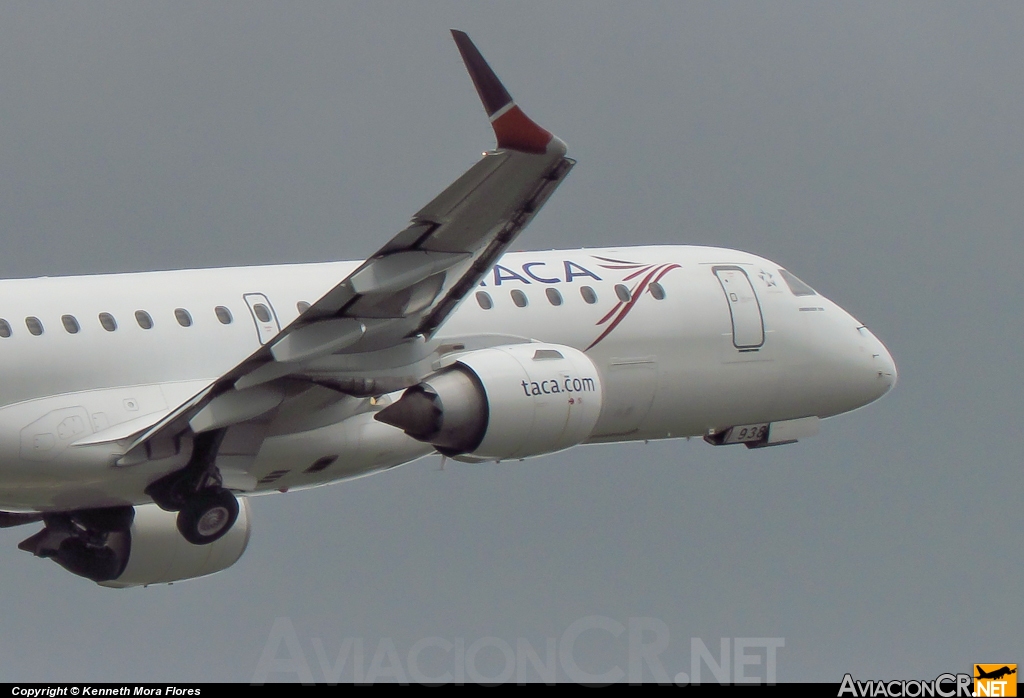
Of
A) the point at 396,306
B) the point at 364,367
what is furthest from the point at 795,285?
the point at 396,306

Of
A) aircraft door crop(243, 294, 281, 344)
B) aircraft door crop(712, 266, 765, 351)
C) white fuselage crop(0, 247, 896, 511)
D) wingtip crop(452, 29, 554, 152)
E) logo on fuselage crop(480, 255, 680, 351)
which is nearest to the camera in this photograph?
wingtip crop(452, 29, 554, 152)

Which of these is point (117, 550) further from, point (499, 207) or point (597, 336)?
point (499, 207)

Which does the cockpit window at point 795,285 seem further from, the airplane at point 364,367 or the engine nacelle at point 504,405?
the engine nacelle at point 504,405

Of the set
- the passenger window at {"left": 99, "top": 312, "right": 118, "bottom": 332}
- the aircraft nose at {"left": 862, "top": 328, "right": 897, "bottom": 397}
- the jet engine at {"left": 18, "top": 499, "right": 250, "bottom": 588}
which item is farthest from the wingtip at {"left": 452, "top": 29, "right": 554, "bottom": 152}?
the aircraft nose at {"left": 862, "top": 328, "right": 897, "bottom": 397}

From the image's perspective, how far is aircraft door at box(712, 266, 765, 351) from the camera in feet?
91.6

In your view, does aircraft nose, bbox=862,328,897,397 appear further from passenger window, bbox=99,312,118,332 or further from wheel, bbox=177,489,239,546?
passenger window, bbox=99,312,118,332

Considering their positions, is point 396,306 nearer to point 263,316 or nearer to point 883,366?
point 263,316

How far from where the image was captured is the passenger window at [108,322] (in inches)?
903

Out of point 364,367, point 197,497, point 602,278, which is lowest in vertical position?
point 197,497

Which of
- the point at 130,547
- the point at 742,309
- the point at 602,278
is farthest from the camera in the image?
the point at 742,309

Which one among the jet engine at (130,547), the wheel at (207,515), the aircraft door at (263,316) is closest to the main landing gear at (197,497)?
the wheel at (207,515)

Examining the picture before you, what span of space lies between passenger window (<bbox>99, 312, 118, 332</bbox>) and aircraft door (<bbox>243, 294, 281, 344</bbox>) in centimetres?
191

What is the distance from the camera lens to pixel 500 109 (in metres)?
18.0

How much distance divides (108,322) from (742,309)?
10217mm
